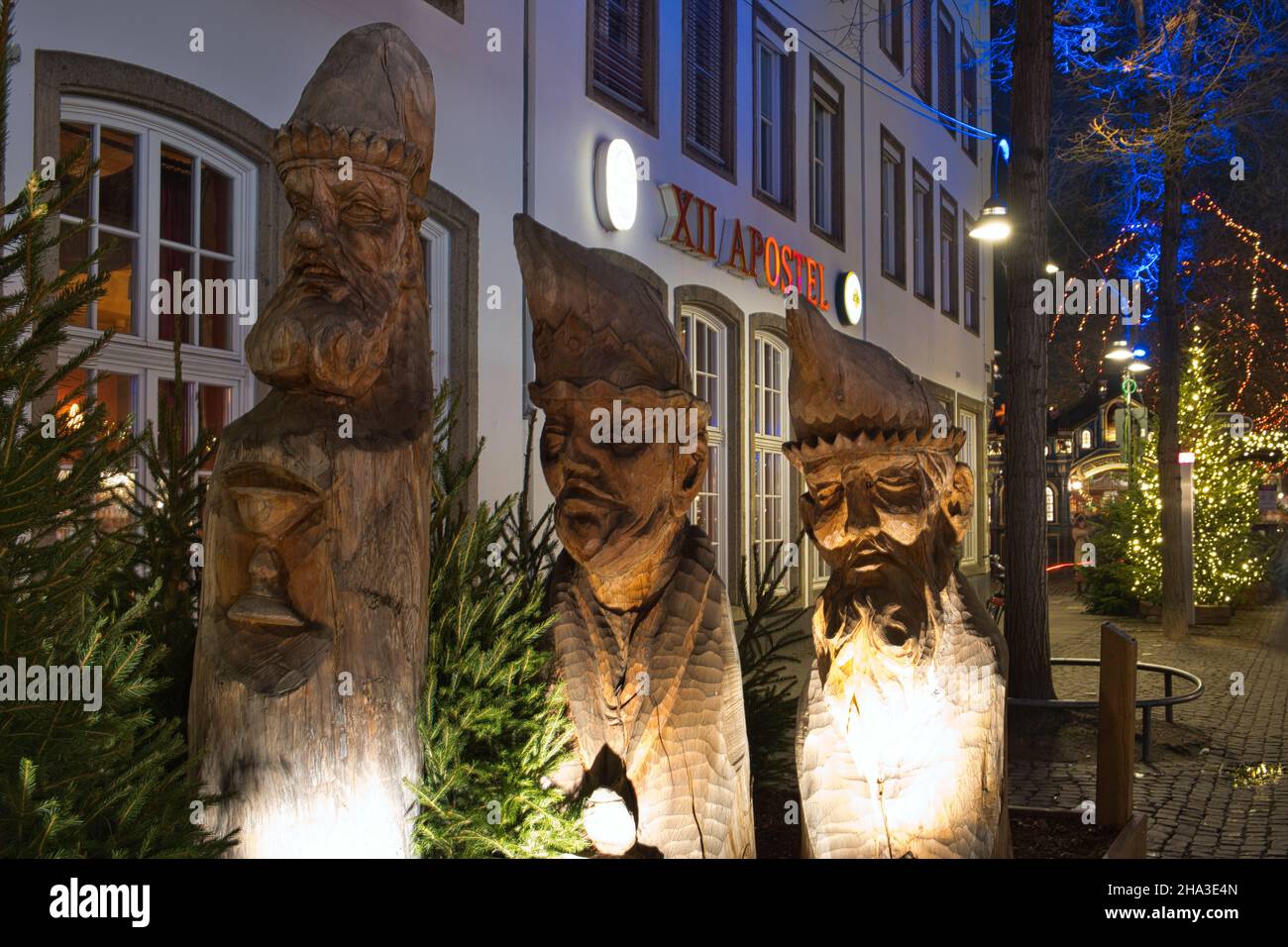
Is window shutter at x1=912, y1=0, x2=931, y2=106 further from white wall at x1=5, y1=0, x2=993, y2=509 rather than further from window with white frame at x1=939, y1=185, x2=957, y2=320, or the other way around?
window with white frame at x1=939, y1=185, x2=957, y2=320

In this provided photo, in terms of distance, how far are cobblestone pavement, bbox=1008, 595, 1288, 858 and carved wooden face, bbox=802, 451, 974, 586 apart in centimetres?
374

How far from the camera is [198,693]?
2.49 metres

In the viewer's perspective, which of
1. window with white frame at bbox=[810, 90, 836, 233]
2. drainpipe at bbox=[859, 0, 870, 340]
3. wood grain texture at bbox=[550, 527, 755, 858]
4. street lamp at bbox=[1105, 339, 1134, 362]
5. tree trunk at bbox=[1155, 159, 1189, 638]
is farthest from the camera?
street lamp at bbox=[1105, 339, 1134, 362]

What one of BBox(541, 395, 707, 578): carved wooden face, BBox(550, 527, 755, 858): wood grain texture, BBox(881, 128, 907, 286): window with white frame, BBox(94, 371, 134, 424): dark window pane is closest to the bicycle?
BBox(881, 128, 907, 286): window with white frame

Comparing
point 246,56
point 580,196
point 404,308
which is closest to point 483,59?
point 580,196

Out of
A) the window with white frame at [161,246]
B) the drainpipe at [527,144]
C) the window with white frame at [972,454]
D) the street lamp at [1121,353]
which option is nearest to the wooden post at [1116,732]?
the window with white frame at [161,246]

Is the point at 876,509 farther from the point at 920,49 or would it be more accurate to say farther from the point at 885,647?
the point at 920,49

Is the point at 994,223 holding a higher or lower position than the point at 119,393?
higher

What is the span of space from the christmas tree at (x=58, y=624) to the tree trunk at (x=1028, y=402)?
24.6 ft

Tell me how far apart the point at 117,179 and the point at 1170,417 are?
12.1 m

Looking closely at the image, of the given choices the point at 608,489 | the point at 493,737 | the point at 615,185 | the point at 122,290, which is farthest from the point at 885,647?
the point at 615,185

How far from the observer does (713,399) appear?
35.1ft

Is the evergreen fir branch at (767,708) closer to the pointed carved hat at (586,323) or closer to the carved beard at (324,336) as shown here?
the pointed carved hat at (586,323)

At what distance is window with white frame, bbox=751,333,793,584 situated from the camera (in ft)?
37.3
